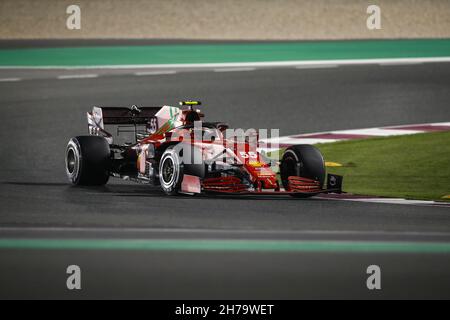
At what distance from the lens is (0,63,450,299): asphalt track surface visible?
9008 mm

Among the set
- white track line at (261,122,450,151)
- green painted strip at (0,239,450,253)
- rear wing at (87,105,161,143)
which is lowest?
green painted strip at (0,239,450,253)

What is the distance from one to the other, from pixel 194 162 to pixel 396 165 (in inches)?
155

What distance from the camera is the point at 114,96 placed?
2323cm

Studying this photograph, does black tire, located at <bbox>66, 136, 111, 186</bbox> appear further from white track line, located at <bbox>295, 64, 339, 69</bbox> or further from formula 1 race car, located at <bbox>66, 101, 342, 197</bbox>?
white track line, located at <bbox>295, 64, 339, 69</bbox>

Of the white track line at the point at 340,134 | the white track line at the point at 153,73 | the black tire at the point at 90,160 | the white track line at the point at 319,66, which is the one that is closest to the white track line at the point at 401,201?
the black tire at the point at 90,160

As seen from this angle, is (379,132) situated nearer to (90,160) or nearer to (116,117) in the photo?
(116,117)

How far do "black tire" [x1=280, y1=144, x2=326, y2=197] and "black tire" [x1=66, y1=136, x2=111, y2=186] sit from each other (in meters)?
2.13

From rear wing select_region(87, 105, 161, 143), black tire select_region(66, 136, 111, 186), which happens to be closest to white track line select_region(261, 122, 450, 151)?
rear wing select_region(87, 105, 161, 143)

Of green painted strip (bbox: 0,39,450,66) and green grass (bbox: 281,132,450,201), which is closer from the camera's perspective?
green grass (bbox: 281,132,450,201)

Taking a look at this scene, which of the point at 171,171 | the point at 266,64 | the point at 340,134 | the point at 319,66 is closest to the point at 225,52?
the point at 266,64

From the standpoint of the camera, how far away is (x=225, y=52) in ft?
104

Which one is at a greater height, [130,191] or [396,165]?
[396,165]

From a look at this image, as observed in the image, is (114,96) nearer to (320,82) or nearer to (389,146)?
(320,82)
